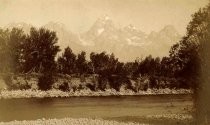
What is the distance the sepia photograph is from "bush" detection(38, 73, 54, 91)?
0.06m

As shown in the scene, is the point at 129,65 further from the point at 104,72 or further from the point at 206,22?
the point at 206,22

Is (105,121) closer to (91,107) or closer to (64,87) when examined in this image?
(91,107)

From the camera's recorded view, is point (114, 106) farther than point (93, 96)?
No

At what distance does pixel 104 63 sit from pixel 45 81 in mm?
3700

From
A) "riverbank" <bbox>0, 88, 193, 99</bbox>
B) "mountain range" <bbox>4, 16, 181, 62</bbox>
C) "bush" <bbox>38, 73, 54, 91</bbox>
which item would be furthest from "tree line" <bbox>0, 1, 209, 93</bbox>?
"riverbank" <bbox>0, 88, 193, 99</bbox>

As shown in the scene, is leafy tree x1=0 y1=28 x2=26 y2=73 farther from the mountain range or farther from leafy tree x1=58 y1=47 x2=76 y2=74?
leafy tree x1=58 y1=47 x2=76 y2=74

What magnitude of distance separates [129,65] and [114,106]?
10.8 ft

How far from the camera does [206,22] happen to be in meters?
12.7

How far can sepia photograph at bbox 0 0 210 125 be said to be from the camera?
1423 centimetres

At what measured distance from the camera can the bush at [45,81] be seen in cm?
2208

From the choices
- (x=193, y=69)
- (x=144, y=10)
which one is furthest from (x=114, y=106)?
(x=193, y=69)

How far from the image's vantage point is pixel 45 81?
22938 millimetres

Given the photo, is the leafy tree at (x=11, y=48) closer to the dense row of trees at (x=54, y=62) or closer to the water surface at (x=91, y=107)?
the dense row of trees at (x=54, y=62)

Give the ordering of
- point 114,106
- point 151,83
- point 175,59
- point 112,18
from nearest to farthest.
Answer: point 175,59
point 112,18
point 114,106
point 151,83
